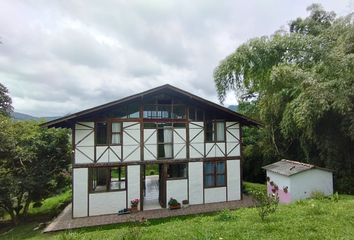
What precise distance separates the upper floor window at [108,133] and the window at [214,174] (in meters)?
4.76

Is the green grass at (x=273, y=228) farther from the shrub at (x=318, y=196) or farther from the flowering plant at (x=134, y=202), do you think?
the flowering plant at (x=134, y=202)

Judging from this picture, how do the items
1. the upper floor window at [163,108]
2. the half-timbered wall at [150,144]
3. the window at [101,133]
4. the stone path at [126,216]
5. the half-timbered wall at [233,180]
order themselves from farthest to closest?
the half-timbered wall at [233,180]
the upper floor window at [163,108]
the half-timbered wall at [150,144]
the window at [101,133]
the stone path at [126,216]

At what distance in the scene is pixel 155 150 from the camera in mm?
13047

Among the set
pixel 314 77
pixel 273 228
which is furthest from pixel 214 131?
pixel 273 228

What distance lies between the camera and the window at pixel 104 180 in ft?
40.1

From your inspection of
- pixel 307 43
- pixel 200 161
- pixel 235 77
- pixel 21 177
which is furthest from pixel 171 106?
pixel 21 177

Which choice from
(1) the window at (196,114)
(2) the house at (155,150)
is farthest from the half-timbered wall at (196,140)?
(1) the window at (196,114)

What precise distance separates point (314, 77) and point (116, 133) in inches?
344

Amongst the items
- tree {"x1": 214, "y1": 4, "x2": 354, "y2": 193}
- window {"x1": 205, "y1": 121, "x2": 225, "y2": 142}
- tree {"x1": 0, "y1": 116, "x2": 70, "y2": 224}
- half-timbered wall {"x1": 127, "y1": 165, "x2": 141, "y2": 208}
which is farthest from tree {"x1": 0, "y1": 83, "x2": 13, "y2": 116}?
tree {"x1": 214, "y1": 4, "x2": 354, "y2": 193}

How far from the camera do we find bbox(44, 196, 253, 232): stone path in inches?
432

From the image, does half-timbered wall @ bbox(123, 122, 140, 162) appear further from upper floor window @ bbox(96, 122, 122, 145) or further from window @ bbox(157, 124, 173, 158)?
window @ bbox(157, 124, 173, 158)

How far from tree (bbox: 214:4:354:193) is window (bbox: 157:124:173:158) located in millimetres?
3663

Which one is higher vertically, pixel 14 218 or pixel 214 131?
pixel 214 131

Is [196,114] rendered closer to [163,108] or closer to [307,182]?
[163,108]
